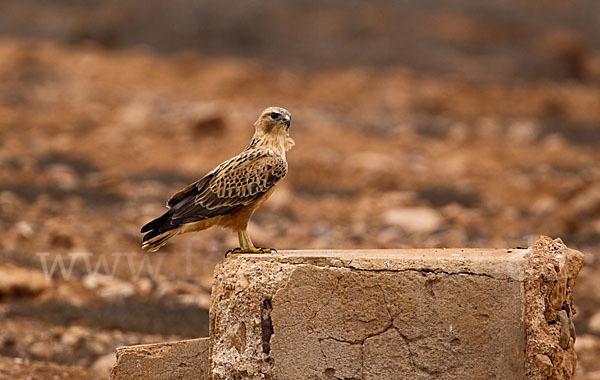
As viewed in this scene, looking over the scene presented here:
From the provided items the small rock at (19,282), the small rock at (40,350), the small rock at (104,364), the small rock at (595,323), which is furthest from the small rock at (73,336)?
the small rock at (595,323)

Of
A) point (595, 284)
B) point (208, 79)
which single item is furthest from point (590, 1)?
point (595, 284)

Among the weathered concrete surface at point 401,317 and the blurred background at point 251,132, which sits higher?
the blurred background at point 251,132

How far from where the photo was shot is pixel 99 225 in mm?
13656

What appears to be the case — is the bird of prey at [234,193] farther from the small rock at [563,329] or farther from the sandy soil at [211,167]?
the sandy soil at [211,167]

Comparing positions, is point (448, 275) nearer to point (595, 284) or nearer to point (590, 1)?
point (595, 284)

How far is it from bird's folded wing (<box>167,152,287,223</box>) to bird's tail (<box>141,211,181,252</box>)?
2.4 inches

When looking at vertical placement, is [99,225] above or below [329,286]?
above

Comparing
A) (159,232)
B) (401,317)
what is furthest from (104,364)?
(401,317)

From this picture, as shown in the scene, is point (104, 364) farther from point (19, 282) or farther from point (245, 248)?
point (245, 248)

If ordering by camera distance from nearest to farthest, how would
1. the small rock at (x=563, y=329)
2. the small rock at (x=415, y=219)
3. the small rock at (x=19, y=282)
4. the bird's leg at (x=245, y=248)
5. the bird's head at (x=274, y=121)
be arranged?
the small rock at (x=563, y=329) < the bird's leg at (x=245, y=248) < the bird's head at (x=274, y=121) < the small rock at (x=19, y=282) < the small rock at (x=415, y=219)

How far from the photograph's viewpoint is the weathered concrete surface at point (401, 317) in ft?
17.5

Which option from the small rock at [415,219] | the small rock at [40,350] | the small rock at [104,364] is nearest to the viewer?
the small rock at [104,364]

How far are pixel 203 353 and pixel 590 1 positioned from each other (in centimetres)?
3159

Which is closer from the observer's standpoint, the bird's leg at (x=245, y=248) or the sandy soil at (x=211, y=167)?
the bird's leg at (x=245, y=248)
